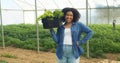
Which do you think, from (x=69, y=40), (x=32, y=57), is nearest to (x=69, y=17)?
(x=69, y=40)

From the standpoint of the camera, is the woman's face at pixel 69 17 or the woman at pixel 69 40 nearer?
the woman at pixel 69 40

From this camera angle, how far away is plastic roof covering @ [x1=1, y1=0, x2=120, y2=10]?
20680 mm

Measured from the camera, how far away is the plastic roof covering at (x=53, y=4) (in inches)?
814

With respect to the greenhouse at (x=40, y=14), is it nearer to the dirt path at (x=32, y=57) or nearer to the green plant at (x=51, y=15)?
the dirt path at (x=32, y=57)

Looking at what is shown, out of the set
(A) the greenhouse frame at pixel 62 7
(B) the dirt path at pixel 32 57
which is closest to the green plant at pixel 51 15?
(B) the dirt path at pixel 32 57

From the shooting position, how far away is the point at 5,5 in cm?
2155

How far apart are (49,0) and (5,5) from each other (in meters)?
3.15

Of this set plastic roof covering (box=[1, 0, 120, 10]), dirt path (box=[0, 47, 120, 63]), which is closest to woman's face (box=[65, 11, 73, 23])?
dirt path (box=[0, 47, 120, 63])

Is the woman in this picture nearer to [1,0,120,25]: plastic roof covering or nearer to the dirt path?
the dirt path

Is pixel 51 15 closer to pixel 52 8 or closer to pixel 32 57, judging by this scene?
pixel 32 57

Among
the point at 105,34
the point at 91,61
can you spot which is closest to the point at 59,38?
the point at 91,61

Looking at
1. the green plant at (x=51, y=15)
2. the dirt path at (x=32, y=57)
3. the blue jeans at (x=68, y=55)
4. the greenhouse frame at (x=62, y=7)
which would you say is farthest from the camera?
the greenhouse frame at (x=62, y=7)

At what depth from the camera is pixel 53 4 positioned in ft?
71.8

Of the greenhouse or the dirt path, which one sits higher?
the greenhouse
